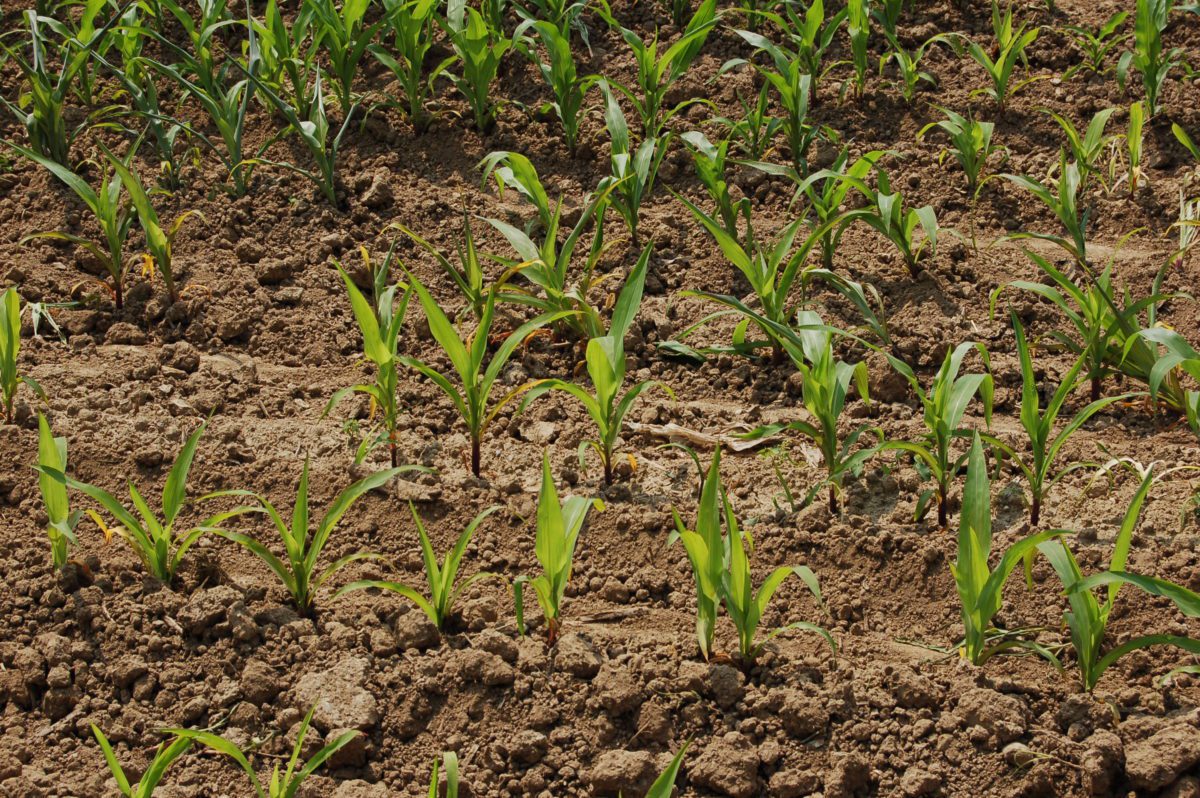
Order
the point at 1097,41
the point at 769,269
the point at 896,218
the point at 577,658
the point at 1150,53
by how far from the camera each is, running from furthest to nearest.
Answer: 1. the point at 1097,41
2. the point at 1150,53
3. the point at 896,218
4. the point at 769,269
5. the point at 577,658

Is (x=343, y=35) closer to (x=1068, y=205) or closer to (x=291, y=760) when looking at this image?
(x=1068, y=205)

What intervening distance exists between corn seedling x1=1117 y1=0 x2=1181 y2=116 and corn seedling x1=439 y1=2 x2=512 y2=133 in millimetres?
1945

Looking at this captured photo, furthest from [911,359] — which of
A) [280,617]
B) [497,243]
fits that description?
[280,617]

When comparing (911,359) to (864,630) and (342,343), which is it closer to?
(864,630)

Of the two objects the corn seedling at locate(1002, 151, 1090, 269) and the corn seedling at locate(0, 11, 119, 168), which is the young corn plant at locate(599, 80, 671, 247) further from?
the corn seedling at locate(0, 11, 119, 168)

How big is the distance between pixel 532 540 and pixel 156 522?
2.57 feet

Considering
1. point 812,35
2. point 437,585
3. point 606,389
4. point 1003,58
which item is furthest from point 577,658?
point 1003,58

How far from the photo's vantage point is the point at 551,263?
3410 mm

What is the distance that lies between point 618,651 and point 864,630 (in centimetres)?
50

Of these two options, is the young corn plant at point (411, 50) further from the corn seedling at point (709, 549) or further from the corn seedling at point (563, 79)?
the corn seedling at point (709, 549)

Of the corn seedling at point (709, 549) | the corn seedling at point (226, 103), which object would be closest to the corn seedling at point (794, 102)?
the corn seedling at point (226, 103)

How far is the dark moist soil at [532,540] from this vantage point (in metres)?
2.35

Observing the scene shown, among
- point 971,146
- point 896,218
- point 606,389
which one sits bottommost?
point 606,389

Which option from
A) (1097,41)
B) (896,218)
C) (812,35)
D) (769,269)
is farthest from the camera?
(1097,41)
